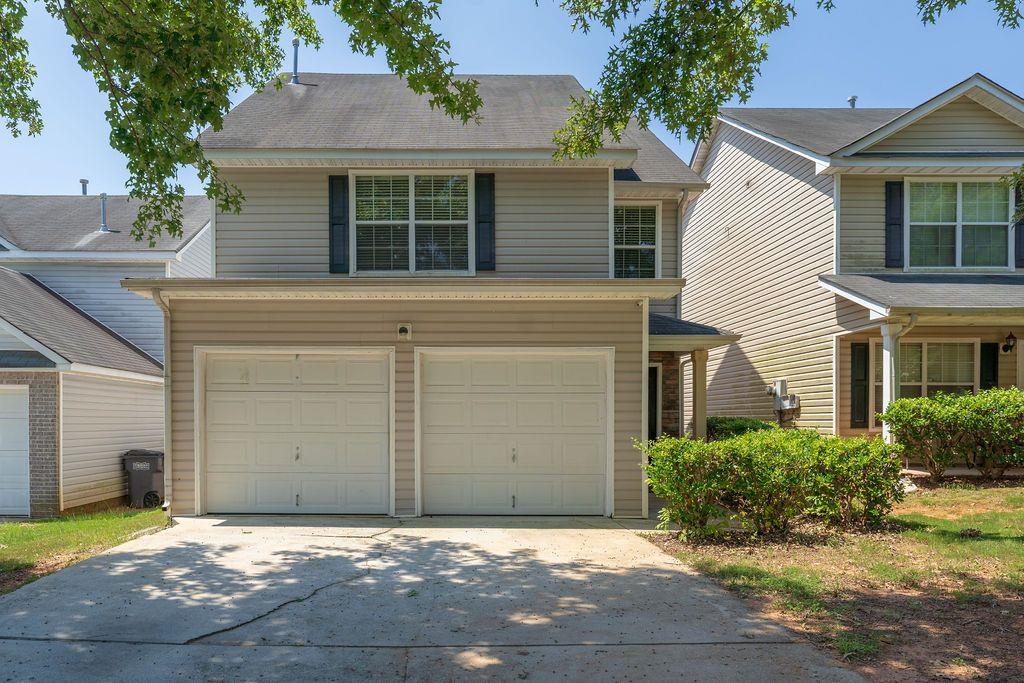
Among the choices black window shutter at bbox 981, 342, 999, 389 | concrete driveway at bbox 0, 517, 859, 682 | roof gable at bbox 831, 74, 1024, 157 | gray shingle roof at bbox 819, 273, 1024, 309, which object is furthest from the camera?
black window shutter at bbox 981, 342, 999, 389

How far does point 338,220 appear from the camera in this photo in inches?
419

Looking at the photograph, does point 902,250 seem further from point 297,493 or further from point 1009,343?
point 297,493

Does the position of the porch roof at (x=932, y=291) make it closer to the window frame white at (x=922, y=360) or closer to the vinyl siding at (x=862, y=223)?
the vinyl siding at (x=862, y=223)

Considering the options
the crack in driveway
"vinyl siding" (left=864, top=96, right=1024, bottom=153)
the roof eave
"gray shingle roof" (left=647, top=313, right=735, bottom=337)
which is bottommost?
the crack in driveway

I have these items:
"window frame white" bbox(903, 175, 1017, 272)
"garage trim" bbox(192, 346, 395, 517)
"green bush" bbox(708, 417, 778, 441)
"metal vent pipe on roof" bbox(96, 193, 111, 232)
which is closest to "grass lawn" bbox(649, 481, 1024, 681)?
"green bush" bbox(708, 417, 778, 441)

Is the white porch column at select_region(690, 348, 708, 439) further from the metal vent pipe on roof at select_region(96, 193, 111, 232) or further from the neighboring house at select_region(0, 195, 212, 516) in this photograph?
the metal vent pipe on roof at select_region(96, 193, 111, 232)

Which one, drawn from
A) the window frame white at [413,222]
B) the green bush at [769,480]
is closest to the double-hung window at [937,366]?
the green bush at [769,480]

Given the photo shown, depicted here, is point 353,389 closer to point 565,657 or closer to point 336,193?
point 336,193

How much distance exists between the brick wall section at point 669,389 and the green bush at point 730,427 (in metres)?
0.78

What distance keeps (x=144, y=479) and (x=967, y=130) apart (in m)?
17.2

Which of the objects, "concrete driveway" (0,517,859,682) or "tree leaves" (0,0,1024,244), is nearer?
"concrete driveway" (0,517,859,682)

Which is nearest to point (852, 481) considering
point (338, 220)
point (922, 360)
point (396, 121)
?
A: point (922, 360)

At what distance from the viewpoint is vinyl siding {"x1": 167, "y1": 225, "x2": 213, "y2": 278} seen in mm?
16609

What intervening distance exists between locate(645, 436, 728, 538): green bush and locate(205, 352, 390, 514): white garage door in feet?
12.8
